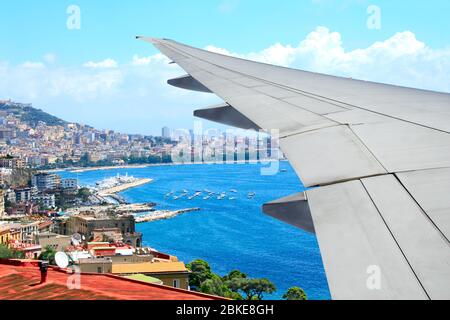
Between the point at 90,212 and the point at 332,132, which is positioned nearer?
the point at 332,132

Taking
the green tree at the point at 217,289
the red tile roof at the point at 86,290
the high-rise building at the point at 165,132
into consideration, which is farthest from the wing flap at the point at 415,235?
the high-rise building at the point at 165,132

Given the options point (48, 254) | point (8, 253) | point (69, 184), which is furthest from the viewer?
point (69, 184)

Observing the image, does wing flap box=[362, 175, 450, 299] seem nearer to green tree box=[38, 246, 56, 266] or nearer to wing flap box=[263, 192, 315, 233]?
wing flap box=[263, 192, 315, 233]

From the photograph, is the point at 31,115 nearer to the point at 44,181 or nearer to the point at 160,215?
the point at 44,181

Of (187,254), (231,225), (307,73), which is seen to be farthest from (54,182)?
(307,73)

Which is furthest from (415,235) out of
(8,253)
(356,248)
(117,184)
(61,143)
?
(61,143)

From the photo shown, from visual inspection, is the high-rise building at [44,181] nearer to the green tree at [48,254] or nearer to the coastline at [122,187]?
the coastline at [122,187]
